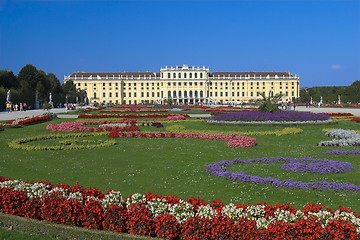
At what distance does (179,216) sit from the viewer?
405 cm

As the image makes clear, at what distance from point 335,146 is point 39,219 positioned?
8.90 metres

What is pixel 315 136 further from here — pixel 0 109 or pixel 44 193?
pixel 0 109

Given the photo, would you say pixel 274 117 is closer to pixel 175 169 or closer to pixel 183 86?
pixel 175 169

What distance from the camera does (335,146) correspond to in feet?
34.8

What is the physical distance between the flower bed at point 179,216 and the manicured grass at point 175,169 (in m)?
1.35

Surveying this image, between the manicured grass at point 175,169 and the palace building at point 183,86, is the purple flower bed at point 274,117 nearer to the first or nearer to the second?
the manicured grass at point 175,169

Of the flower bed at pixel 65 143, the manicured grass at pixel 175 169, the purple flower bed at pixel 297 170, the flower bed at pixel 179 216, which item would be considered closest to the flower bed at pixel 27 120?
the flower bed at pixel 65 143

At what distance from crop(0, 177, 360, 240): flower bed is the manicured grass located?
4.43ft

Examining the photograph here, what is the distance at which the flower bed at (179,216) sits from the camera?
3.62m

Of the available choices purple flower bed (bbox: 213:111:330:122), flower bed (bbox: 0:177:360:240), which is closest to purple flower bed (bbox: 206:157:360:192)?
flower bed (bbox: 0:177:360:240)

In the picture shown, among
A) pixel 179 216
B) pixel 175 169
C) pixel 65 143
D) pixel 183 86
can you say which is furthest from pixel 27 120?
pixel 183 86

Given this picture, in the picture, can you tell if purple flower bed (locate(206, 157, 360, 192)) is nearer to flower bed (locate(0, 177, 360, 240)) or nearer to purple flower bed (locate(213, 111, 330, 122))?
flower bed (locate(0, 177, 360, 240))

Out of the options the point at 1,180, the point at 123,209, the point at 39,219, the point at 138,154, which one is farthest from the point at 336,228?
the point at 138,154

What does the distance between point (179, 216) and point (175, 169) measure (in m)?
3.67
